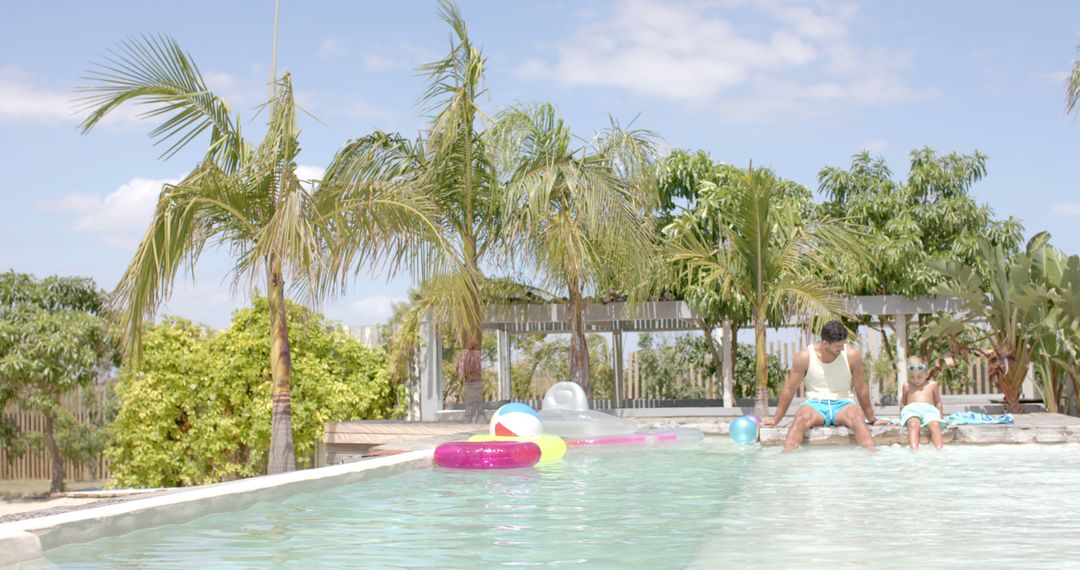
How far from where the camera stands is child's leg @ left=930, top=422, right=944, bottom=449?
30.4ft

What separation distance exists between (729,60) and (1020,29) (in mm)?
4362

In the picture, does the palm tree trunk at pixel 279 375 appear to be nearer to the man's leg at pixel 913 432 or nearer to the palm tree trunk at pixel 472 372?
the palm tree trunk at pixel 472 372

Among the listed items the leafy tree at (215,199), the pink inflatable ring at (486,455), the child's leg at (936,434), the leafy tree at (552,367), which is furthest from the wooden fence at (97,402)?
the pink inflatable ring at (486,455)

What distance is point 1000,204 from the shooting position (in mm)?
18266

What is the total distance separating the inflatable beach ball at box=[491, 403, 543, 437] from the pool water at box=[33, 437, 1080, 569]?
127 cm

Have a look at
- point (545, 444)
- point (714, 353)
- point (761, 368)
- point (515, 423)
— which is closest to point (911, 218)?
point (714, 353)

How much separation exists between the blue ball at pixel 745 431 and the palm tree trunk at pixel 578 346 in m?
3.21

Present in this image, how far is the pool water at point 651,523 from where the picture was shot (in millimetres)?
4227

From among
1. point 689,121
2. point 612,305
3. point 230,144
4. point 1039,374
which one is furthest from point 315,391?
point 1039,374

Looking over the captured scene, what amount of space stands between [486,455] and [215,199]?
414 cm

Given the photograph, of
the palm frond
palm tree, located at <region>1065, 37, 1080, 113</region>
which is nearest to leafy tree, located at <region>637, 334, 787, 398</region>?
palm tree, located at <region>1065, 37, 1080, 113</region>

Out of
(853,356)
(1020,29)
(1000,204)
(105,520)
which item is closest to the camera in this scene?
(105,520)

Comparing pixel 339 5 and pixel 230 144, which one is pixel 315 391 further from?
pixel 339 5

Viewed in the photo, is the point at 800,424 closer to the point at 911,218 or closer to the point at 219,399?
the point at 219,399
